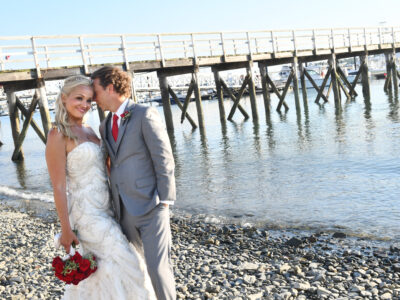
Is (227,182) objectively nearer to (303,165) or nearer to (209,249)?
(303,165)

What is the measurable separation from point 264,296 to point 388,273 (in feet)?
4.82

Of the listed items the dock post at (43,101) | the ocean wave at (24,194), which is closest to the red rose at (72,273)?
the ocean wave at (24,194)

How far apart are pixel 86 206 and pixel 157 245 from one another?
Answer: 59 cm

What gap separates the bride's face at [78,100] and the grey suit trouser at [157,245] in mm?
782

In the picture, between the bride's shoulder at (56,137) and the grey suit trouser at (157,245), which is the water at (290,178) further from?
the bride's shoulder at (56,137)

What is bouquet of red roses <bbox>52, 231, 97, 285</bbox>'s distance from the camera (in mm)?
3023

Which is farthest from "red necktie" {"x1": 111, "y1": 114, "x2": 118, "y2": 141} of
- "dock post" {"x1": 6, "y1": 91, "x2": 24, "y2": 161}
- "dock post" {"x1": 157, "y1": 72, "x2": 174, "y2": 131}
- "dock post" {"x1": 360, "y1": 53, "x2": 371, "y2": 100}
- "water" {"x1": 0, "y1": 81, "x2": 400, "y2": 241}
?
"dock post" {"x1": 360, "y1": 53, "x2": 371, "y2": 100}

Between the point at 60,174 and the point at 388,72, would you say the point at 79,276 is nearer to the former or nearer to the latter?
the point at 60,174

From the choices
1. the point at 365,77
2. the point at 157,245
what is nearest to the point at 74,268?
the point at 157,245

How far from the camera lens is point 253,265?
16.9 feet

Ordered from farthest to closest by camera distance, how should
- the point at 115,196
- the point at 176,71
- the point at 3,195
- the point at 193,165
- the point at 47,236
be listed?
1. the point at 176,71
2. the point at 193,165
3. the point at 3,195
4. the point at 47,236
5. the point at 115,196

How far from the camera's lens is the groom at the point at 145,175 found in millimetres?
3018

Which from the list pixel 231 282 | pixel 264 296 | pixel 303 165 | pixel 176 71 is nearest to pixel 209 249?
pixel 231 282

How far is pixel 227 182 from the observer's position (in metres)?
11.0
